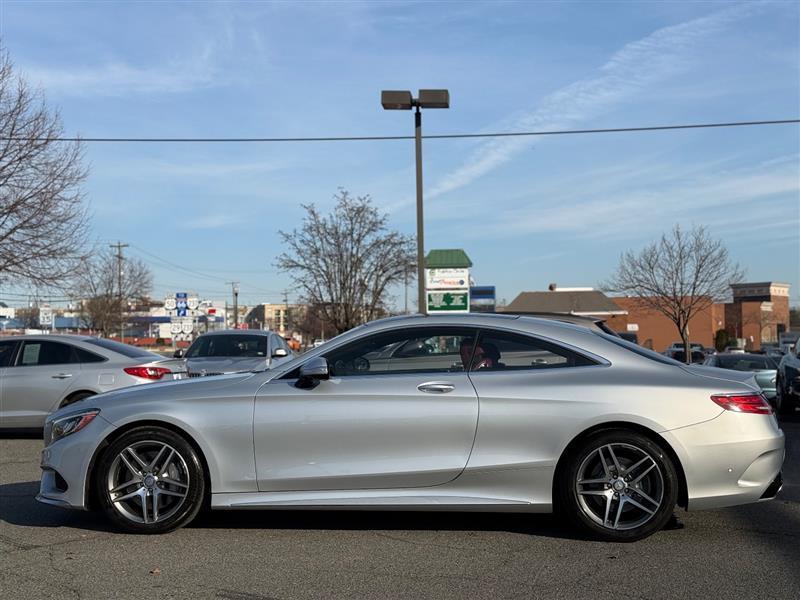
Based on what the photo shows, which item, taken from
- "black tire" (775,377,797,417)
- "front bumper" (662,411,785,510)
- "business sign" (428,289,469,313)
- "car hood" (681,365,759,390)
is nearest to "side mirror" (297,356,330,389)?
"front bumper" (662,411,785,510)

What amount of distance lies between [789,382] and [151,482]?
40.4 ft

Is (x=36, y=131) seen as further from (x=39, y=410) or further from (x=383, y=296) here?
(x=383, y=296)

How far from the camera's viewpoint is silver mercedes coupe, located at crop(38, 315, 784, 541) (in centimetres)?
544

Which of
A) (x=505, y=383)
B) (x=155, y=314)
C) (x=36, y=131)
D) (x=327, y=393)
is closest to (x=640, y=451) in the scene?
(x=505, y=383)

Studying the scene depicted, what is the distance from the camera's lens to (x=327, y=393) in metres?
5.64

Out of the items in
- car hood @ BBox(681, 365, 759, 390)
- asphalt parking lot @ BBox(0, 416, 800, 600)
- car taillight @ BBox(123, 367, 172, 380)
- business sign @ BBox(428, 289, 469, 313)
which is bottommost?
asphalt parking lot @ BBox(0, 416, 800, 600)

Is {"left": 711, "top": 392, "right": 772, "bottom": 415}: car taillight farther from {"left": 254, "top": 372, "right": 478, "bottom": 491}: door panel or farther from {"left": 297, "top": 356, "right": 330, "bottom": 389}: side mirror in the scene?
{"left": 297, "top": 356, "right": 330, "bottom": 389}: side mirror

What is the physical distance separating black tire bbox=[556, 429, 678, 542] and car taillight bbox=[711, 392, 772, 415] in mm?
500

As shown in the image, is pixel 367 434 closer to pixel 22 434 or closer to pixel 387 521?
pixel 387 521

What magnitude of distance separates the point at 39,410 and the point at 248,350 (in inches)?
155

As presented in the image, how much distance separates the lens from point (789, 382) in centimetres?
1465

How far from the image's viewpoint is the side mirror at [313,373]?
5.59 meters

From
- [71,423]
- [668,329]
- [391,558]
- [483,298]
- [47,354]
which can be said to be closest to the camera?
[391,558]

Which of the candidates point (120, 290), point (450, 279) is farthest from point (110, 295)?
point (450, 279)
